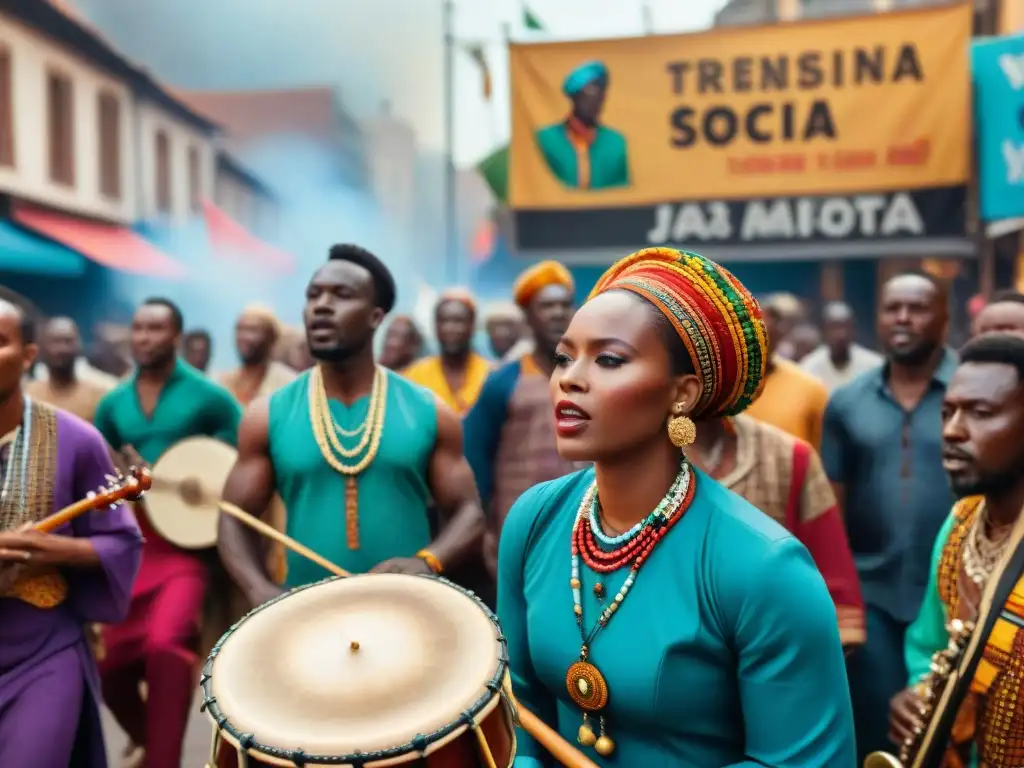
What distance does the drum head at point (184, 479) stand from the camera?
5.44 meters

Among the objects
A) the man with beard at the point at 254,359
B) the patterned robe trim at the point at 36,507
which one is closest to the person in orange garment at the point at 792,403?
the patterned robe trim at the point at 36,507

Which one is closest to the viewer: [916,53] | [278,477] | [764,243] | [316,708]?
[316,708]

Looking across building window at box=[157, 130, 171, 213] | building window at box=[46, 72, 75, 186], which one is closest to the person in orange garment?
building window at box=[46, 72, 75, 186]

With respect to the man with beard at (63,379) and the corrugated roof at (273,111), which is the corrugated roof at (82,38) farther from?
the corrugated roof at (273,111)

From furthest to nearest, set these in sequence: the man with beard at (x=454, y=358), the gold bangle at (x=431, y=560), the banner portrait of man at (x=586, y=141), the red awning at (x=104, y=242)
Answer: the red awning at (x=104, y=242) < the banner portrait of man at (x=586, y=141) < the man with beard at (x=454, y=358) < the gold bangle at (x=431, y=560)

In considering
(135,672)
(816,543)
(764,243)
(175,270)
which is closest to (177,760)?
(135,672)

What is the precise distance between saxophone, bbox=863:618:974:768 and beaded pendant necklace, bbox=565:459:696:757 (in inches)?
40.7

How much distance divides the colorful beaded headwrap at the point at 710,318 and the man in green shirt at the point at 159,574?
352cm

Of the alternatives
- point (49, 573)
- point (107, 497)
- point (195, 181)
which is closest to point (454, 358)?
point (49, 573)

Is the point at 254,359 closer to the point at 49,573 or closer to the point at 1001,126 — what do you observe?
the point at 49,573

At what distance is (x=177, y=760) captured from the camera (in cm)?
449

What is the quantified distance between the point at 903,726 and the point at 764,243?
10353mm

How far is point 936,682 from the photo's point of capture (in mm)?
2820

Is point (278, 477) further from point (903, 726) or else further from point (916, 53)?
point (916, 53)
